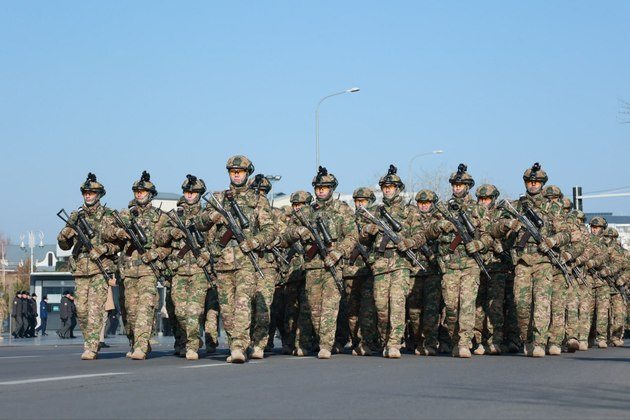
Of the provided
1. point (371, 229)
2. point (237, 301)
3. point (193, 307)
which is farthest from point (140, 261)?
point (371, 229)

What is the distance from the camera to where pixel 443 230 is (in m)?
16.3

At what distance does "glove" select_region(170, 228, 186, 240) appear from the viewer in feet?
52.5

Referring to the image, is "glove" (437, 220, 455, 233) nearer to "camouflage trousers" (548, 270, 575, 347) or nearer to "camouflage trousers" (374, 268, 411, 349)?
"camouflage trousers" (374, 268, 411, 349)

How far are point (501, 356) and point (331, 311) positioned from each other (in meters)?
2.60

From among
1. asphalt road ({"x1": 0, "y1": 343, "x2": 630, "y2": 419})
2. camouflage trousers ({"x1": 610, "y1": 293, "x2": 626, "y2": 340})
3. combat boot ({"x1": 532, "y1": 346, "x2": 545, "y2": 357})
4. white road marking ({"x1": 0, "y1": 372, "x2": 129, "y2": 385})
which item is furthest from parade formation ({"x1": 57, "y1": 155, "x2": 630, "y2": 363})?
camouflage trousers ({"x1": 610, "y1": 293, "x2": 626, "y2": 340})

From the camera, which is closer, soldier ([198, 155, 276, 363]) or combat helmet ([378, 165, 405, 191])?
soldier ([198, 155, 276, 363])

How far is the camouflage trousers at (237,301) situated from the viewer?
14.4 meters

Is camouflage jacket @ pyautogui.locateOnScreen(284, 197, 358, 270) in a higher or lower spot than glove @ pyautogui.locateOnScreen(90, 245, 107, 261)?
higher

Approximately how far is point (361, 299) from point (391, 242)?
1.51 metres

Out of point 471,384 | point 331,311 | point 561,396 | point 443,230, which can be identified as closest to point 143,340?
point 331,311

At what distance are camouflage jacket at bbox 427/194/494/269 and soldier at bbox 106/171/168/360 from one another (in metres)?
3.83

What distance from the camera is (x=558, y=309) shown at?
55.9 feet

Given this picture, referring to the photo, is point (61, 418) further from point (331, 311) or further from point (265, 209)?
point (331, 311)

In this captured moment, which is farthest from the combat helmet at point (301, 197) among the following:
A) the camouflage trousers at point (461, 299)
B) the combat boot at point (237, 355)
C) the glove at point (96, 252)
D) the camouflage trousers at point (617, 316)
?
the camouflage trousers at point (617, 316)
